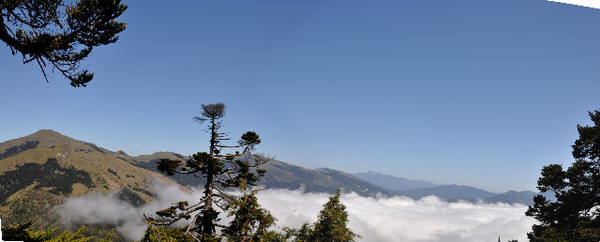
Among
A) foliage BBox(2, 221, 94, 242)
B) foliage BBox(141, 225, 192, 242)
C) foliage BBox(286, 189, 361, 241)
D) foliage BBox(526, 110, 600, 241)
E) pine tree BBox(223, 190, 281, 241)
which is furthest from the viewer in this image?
foliage BBox(286, 189, 361, 241)

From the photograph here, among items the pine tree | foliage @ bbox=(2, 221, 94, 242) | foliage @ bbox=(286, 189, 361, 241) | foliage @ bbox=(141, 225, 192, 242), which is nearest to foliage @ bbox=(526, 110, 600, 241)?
foliage @ bbox=(286, 189, 361, 241)

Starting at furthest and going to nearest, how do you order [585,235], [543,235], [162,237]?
[543,235] → [585,235] → [162,237]

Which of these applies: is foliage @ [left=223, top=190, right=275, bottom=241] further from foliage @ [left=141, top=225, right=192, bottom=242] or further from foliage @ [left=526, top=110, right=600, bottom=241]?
foliage @ [left=526, top=110, right=600, bottom=241]

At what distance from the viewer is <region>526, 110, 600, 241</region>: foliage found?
2202 cm

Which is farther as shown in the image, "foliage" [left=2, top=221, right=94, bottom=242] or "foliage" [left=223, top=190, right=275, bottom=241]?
"foliage" [left=223, top=190, right=275, bottom=241]

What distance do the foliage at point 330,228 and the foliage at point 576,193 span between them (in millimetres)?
17172

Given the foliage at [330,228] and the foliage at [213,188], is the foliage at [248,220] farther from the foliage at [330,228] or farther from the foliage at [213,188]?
the foliage at [330,228]

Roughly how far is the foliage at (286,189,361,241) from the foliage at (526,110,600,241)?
17172mm

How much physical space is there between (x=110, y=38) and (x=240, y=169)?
7685 mm

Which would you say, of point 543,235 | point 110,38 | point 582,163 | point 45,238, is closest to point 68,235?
point 45,238

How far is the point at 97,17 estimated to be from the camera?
983 centimetres

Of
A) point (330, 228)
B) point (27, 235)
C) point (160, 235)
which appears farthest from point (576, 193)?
point (27, 235)

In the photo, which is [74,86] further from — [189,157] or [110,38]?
[189,157]

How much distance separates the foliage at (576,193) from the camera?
22.0 m
